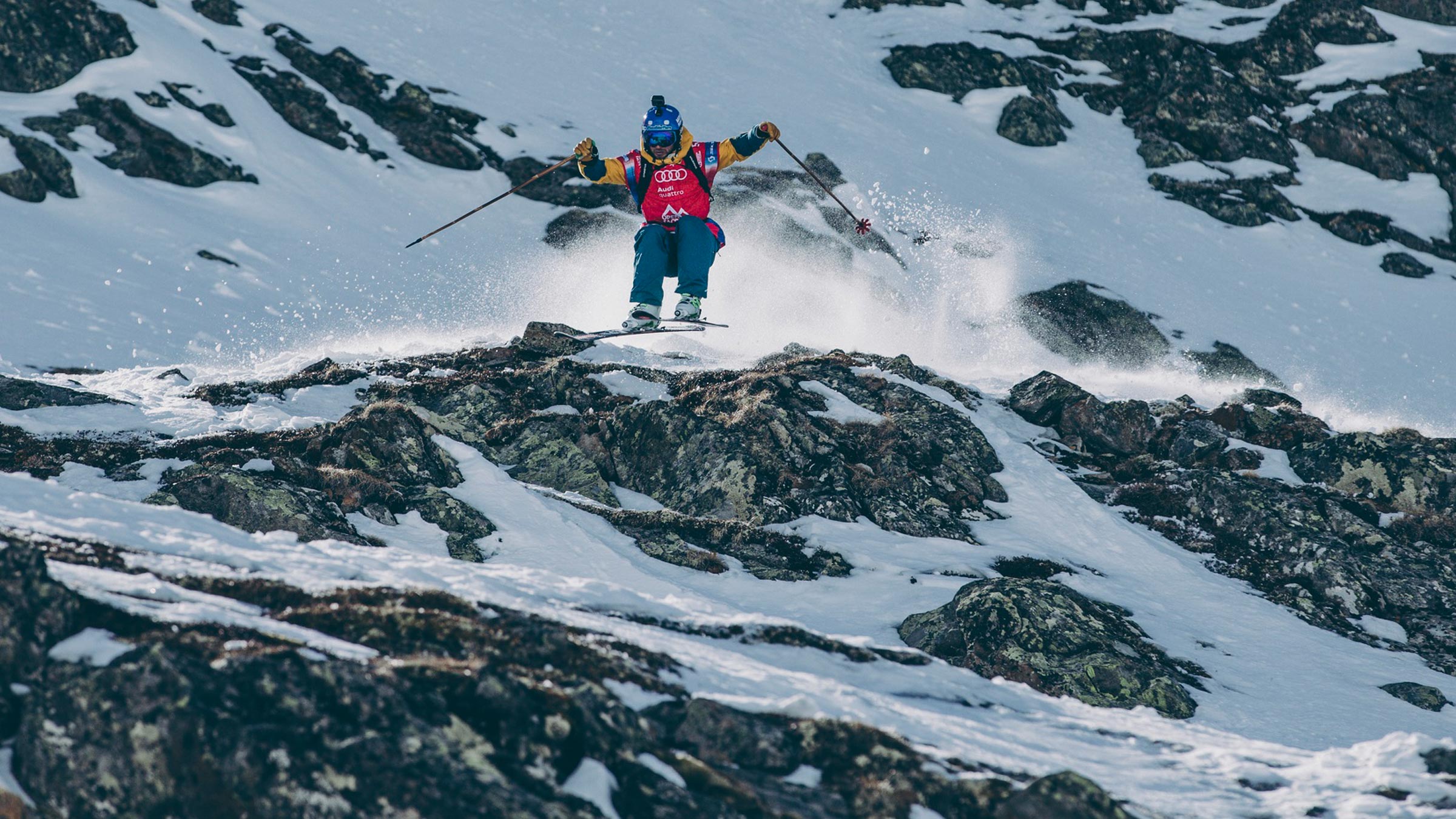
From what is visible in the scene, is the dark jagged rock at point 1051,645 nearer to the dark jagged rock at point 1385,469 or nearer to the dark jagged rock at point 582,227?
the dark jagged rock at point 1385,469

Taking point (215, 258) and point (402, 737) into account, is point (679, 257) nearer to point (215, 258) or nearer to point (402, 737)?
point (402, 737)

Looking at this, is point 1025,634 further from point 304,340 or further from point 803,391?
point 304,340

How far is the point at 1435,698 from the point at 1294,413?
36.2 feet

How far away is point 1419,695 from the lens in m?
14.8

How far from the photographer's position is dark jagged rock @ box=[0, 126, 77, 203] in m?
29.8

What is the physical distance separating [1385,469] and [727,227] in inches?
867

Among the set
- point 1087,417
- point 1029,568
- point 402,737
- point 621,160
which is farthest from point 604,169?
point 402,737

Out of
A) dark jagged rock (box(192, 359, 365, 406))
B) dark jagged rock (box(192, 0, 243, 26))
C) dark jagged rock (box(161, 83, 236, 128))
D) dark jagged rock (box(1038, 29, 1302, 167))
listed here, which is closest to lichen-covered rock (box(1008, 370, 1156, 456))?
dark jagged rock (box(192, 359, 365, 406))

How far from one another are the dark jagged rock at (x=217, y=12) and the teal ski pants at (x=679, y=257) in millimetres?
29619

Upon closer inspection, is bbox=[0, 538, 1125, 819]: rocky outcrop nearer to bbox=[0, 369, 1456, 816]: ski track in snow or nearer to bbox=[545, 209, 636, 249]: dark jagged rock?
bbox=[0, 369, 1456, 816]: ski track in snow

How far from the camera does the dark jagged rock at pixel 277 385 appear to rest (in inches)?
797

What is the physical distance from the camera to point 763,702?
9.07m

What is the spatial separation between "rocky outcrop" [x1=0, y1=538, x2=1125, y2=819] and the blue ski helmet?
11475mm

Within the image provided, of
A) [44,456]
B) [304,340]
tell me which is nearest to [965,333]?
[304,340]
